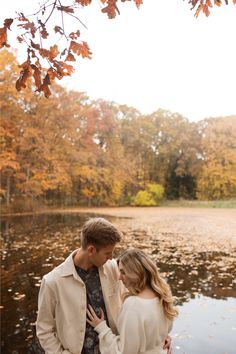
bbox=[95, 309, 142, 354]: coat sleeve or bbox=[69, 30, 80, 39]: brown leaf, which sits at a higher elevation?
bbox=[69, 30, 80, 39]: brown leaf

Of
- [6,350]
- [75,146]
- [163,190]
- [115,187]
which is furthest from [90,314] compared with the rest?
[163,190]

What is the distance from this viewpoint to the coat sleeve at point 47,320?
2.15m

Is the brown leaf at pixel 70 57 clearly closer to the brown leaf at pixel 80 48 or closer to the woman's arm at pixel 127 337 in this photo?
the brown leaf at pixel 80 48

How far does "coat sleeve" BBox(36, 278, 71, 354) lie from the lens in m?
2.15

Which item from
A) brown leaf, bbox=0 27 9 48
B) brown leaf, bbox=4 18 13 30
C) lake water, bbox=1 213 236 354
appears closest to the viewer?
brown leaf, bbox=4 18 13 30

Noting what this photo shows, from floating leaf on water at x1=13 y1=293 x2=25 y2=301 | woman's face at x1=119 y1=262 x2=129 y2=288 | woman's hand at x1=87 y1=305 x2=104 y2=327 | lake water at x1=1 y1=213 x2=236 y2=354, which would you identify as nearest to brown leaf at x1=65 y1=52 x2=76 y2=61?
woman's face at x1=119 y1=262 x2=129 y2=288

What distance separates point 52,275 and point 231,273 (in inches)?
306

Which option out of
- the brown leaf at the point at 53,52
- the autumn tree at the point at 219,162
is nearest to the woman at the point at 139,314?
the brown leaf at the point at 53,52

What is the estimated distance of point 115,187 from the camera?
43.6 m

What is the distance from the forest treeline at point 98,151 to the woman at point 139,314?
81.6 ft

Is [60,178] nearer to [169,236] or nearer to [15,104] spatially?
[15,104]

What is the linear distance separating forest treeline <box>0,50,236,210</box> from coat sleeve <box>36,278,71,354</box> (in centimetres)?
2467

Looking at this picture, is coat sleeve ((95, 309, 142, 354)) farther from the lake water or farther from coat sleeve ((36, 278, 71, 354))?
the lake water

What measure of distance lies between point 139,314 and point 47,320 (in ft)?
1.90
